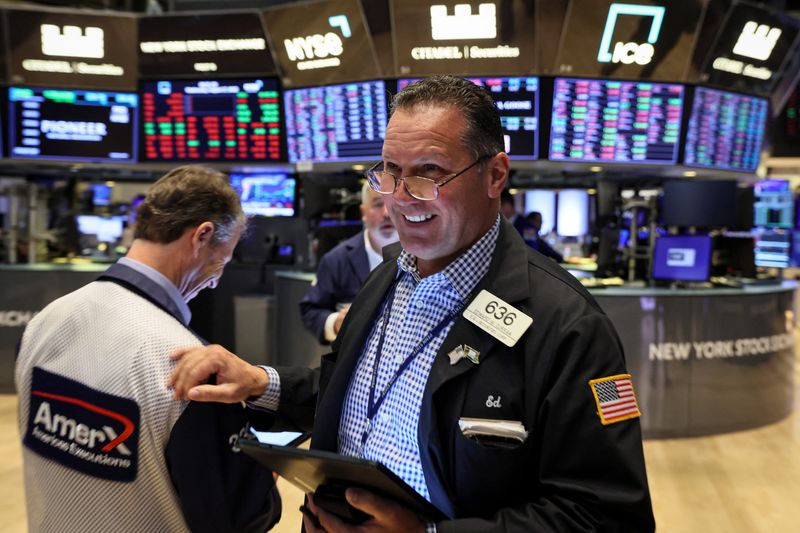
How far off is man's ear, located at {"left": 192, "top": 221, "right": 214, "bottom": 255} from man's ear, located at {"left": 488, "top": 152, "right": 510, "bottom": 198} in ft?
2.32

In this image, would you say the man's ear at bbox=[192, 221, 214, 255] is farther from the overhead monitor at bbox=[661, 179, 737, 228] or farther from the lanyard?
the overhead monitor at bbox=[661, 179, 737, 228]

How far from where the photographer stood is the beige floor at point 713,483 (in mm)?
3566

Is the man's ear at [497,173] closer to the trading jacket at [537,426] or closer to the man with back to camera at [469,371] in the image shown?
the man with back to camera at [469,371]

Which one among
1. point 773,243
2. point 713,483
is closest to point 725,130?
point 713,483

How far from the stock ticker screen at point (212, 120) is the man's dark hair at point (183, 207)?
13.4 feet

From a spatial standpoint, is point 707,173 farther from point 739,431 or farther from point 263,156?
point 263,156

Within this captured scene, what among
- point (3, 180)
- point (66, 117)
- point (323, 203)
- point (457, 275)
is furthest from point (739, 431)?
point (3, 180)

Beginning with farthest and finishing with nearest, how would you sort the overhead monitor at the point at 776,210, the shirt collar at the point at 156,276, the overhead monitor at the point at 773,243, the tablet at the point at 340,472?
the overhead monitor at the point at 776,210
the overhead monitor at the point at 773,243
the shirt collar at the point at 156,276
the tablet at the point at 340,472

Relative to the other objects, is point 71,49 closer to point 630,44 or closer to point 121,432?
point 630,44

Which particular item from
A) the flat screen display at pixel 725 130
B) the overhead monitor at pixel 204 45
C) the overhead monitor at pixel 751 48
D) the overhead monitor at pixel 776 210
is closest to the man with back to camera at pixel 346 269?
the overhead monitor at pixel 204 45

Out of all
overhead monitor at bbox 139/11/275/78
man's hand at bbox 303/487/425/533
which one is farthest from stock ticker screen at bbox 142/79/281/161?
man's hand at bbox 303/487/425/533

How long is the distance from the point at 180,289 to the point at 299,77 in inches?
160

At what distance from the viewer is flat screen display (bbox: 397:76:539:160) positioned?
15.7ft

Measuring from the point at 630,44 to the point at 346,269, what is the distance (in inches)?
103
